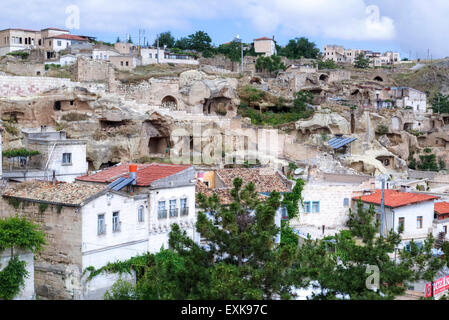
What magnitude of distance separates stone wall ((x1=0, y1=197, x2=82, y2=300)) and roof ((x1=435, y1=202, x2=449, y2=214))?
2040 cm

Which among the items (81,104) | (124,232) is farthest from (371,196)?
(81,104)

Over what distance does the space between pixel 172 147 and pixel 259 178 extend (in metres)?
11.5

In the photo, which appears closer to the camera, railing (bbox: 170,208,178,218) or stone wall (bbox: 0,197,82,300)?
stone wall (bbox: 0,197,82,300)

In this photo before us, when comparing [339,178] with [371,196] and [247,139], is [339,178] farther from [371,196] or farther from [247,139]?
[247,139]

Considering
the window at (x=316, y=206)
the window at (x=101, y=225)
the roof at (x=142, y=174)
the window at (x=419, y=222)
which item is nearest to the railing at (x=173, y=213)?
the roof at (x=142, y=174)

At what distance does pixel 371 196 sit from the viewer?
31562 millimetres

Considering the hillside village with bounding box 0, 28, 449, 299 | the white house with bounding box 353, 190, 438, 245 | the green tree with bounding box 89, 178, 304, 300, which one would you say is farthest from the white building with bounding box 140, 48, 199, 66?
the green tree with bounding box 89, 178, 304, 300

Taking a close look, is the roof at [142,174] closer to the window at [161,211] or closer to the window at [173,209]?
the window at [161,211]

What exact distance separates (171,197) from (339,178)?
1503 cm

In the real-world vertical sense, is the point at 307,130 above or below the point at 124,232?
above

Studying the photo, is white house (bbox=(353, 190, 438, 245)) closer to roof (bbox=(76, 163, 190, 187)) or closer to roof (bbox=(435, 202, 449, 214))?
→ roof (bbox=(435, 202, 449, 214))

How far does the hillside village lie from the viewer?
72.2 ft

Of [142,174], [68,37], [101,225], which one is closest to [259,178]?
[142,174]

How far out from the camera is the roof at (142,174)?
24750 mm
